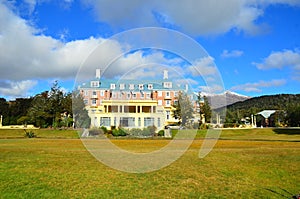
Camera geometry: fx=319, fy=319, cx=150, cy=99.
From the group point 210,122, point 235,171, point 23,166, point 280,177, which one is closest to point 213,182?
point 235,171

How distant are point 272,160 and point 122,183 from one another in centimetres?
1043

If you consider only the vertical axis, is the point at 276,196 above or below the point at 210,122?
below

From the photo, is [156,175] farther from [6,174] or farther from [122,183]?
[6,174]

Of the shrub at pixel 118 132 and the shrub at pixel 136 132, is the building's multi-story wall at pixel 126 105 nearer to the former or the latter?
the shrub at pixel 136 132

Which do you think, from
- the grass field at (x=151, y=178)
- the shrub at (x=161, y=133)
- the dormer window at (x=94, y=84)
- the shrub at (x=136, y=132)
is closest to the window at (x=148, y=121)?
the shrub at (x=136, y=132)

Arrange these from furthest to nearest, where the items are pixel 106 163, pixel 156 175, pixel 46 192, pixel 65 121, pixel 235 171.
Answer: pixel 65 121 → pixel 106 163 → pixel 235 171 → pixel 156 175 → pixel 46 192

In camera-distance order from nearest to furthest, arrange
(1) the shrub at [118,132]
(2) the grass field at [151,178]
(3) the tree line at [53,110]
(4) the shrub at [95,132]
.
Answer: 1. (2) the grass field at [151,178]
2. (4) the shrub at [95,132]
3. (1) the shrub at [118,132]
4. (3) the tree line at [53,110]

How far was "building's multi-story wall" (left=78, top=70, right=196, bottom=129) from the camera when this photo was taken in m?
60.6

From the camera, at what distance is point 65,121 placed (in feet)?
233

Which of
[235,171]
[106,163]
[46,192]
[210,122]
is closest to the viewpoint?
[46,192]

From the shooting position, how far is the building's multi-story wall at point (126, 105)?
6056cm

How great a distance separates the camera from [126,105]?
2479 inches

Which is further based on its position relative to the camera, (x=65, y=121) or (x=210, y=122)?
(x=65, y=121)

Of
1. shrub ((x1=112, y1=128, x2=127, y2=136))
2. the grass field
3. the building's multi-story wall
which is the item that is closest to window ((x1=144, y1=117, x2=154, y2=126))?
the building's multi-story wall
